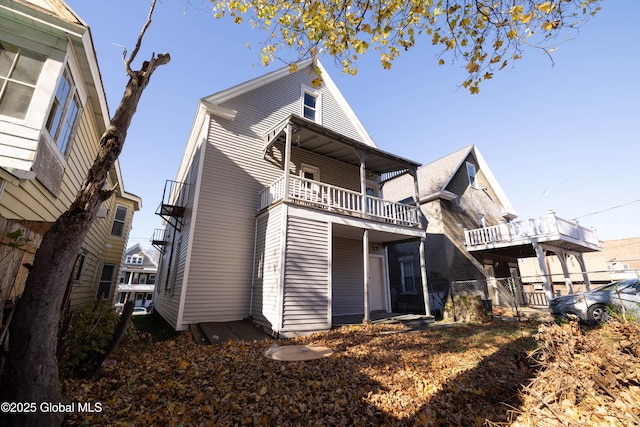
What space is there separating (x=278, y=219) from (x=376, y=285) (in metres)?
6.69

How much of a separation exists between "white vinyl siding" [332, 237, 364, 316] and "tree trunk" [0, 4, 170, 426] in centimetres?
967

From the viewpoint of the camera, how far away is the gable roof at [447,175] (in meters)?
17.5

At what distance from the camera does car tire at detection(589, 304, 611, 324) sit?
30.2 feet

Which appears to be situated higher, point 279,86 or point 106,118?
point 279,86

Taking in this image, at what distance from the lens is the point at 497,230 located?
53.2ft

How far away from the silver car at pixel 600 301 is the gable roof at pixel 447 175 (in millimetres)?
8239

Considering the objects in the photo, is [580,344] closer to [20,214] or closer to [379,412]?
[379,412]

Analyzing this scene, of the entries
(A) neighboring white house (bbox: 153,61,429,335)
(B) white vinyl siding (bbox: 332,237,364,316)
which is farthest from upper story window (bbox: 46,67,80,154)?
(B) white vinyl siding (bbox: 332,237,364,316)

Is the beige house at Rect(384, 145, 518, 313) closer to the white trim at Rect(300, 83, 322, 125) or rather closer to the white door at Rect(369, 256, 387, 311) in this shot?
the white door at Rect(369, 256, 387, 311)

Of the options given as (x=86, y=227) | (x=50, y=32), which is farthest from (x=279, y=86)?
(x=86, y=227)

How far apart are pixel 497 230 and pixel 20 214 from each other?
19.9 metres

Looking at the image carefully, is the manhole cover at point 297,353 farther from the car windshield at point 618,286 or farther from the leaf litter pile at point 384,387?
the car windshield at point 618,286

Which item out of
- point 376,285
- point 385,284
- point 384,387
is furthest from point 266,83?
point 384,387

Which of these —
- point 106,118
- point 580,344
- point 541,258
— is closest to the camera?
point 580,344
